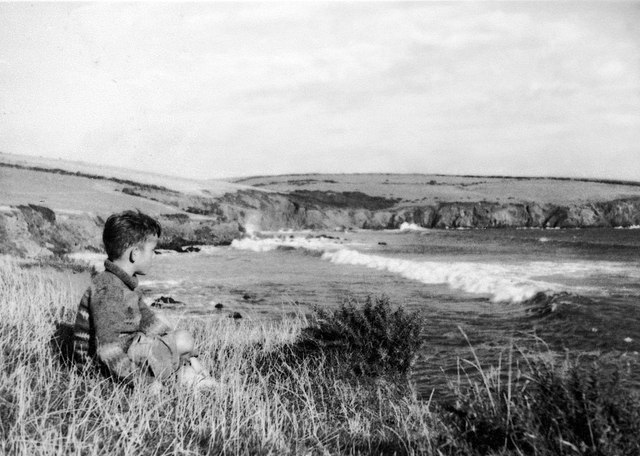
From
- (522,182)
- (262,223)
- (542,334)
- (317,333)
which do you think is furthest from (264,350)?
(522,182)

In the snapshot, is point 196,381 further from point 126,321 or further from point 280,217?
point 280,217

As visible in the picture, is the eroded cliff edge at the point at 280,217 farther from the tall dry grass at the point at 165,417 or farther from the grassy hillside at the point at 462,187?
the tall dry grass at the point at 165,417

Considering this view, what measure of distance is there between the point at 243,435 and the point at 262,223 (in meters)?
69.0

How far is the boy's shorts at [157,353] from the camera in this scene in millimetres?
4566

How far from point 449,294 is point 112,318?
1440cm

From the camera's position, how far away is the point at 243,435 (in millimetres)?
4383

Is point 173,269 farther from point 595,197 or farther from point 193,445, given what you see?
point 595,197

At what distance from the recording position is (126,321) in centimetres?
458

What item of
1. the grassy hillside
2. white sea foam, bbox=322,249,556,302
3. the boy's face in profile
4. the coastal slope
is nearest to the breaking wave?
white sea foam, bbox=322,249,556,302

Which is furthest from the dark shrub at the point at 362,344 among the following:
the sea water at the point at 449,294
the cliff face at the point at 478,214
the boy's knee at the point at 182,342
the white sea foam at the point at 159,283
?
the cliff face at the point at 478,214

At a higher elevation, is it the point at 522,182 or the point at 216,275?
the point at 522,182

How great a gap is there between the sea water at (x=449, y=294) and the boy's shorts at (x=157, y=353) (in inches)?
95.6

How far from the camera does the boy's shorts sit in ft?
15.0

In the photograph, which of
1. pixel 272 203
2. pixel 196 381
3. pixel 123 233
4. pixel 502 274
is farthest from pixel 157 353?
pixel 272 203
